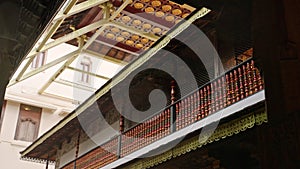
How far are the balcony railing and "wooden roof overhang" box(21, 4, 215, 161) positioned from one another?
1.42 metres

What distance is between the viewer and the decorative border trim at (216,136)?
650cm

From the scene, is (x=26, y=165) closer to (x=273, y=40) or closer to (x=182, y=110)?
(x=182, y=110)

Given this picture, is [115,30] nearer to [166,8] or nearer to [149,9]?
[149,9]

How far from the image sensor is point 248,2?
213cm

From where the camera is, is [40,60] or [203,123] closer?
[203,123]

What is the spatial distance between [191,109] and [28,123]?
14.1 meters

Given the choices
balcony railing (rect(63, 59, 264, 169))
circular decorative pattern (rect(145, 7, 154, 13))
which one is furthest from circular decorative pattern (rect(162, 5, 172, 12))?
balcony railing (rect(63, 59, 264, 169))

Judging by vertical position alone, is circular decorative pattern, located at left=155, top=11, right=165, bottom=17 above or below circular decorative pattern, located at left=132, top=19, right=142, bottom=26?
below

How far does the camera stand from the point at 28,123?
20.6 metres

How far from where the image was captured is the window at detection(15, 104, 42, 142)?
66.6 feet

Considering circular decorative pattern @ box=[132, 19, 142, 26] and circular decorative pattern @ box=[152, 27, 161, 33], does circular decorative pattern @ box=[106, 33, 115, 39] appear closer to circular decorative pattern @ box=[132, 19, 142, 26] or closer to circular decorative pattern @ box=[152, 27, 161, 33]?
circular decorative pattern @ box=[132, 19, 142, 26]

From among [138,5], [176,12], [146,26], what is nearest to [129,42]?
[146,26]

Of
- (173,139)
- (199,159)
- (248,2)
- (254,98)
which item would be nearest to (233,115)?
(254,98)

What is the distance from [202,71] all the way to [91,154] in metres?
5.11
